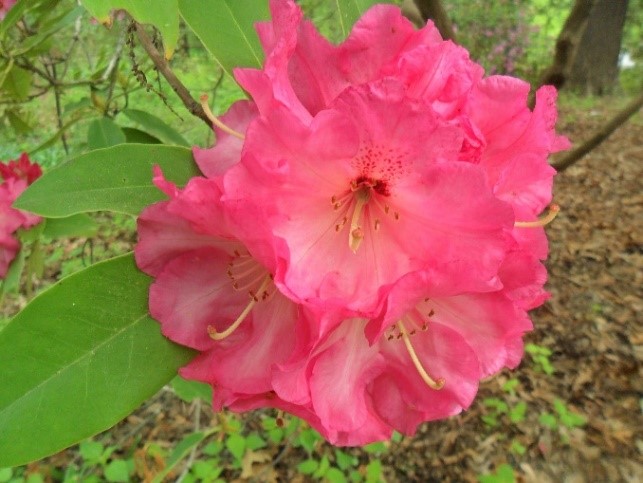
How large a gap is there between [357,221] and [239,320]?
150 millimetres

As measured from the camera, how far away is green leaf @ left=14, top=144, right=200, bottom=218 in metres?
0.65

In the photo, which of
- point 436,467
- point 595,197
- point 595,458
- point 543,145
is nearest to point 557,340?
point 595,458

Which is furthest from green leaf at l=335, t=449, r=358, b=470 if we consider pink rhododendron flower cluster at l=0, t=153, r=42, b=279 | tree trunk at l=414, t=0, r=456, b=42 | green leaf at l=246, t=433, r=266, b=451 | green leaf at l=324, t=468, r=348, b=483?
tree trunk at l=414, t=0, r=456, b=42

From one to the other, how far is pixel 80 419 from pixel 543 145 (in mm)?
524

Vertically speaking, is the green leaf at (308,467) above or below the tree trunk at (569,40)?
below

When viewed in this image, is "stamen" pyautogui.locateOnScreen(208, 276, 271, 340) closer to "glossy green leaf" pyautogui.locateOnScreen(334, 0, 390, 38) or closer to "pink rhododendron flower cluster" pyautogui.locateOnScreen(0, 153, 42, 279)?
"glossy green leaf" pyautogui.locateOnScreen(334, 0, 390, 38)

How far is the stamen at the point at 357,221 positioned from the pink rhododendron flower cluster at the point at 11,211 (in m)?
0.79

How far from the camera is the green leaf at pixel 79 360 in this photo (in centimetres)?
57

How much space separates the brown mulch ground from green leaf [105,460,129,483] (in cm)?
18

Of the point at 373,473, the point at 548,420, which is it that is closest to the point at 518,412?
the point at 548,420

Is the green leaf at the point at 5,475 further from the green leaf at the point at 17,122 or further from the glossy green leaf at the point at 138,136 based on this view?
the glossy green leaf at the point at 138,136

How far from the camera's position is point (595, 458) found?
2.22 metres

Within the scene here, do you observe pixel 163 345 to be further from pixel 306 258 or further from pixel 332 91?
pixel 332 91

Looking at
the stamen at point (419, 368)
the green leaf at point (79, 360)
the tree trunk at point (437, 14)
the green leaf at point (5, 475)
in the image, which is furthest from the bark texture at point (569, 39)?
the green leaf at point (5, 475)
